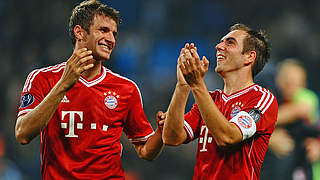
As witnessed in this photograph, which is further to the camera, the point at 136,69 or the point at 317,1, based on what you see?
the point at 317,1

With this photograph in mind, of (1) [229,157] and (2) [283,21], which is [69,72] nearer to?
(1) [229,157]

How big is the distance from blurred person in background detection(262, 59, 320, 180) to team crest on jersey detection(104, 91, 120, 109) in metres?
2.95

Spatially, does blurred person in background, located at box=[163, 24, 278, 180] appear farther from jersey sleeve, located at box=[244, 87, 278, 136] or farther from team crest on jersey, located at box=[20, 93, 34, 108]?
team crest on jersey, located at box=[20, 93, 34, 108]

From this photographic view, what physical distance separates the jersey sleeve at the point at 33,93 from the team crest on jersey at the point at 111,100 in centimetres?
51

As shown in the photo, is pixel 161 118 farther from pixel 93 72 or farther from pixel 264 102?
pixel 264 102

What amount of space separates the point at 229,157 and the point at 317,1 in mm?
10035

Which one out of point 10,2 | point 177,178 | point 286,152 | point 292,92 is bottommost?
point 177,178

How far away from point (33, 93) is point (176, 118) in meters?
1.13

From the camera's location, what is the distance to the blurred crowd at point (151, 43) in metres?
9.66

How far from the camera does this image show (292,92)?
6.88 m

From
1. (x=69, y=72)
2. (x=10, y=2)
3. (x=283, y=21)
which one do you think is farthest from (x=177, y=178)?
(x=10, y=2)

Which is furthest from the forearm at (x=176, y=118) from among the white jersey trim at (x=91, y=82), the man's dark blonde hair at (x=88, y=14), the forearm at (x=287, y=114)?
the forearm at (x=287, y=114)


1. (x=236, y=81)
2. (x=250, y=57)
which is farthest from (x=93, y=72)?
(x=250, y=57)

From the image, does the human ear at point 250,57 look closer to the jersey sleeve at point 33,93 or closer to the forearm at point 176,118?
the forearm at point 176,118
